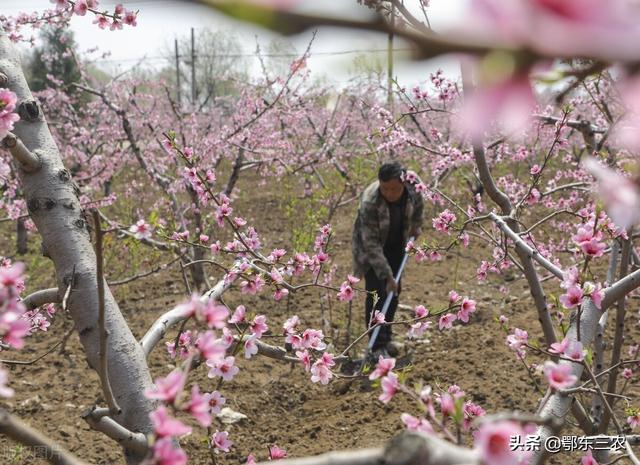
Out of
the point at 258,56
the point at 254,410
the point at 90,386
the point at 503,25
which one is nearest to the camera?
the point at 503,25

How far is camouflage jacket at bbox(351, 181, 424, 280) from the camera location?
432cm

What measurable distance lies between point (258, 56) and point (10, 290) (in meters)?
9.07

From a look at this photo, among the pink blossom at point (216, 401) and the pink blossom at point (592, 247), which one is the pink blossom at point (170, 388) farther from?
the pink blossom at point (592, 247)

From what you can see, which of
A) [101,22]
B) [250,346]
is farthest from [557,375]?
[101,22]

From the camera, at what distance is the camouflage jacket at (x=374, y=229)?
4324mm

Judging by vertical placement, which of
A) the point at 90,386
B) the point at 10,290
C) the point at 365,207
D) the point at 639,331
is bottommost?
the point at 90,386

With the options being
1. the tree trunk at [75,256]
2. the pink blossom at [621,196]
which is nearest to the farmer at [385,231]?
the tree trunk at [75,256]

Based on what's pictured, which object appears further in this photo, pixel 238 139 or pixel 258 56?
pixel 258 56

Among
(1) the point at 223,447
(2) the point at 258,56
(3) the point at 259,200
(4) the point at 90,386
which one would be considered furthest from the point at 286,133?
(1) the point at 223,447

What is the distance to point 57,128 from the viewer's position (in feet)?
38.0

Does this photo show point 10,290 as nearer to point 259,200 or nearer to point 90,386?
point 90,386

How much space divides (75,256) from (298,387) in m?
2.97

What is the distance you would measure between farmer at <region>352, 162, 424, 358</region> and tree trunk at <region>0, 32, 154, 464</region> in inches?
109

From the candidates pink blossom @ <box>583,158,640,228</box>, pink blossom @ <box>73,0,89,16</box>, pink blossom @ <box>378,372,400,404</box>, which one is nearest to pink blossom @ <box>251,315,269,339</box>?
pink blossom @ <box>378,372,400,404</box>
